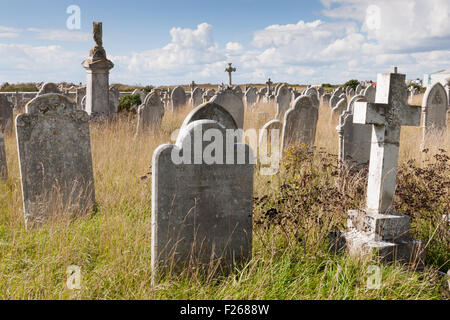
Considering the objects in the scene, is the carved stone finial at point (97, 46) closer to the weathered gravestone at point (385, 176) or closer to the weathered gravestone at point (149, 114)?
the weathered gravestone at point (149, 114)

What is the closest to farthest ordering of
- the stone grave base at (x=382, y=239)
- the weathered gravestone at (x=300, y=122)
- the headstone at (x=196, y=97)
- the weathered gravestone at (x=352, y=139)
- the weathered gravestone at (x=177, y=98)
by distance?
the stone grave base at (x=382, y=239)
the weathered gravestone at (x=352, y=139)
the weathered gravestone at (x=300, y=122)
the weathered gravestone at (x=177, y=98)
the headstone at (x=196, y=97)

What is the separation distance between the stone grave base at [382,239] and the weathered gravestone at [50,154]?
10.1 feet

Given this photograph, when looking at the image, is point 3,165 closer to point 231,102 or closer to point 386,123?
point 386,123

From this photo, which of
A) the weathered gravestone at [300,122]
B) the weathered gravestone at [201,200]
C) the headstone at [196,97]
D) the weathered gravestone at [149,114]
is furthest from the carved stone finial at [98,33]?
the weathered gravestone at [201,200]

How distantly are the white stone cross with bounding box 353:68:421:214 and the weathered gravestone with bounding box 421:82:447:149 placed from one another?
20.1 ft

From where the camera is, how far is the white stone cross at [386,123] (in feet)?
12.6

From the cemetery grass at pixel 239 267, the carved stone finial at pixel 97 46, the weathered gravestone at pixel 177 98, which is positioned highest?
the carved stone finial at pixel 97 46

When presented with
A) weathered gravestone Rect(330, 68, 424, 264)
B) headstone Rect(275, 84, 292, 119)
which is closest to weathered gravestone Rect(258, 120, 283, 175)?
weathered gravestone Rect(330, 68, 424, 264)

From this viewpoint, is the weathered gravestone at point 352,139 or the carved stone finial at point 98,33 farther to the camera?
the carved stone finial at point 98,33

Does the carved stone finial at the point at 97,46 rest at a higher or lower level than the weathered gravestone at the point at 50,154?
higher

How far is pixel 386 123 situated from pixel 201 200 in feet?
6.70

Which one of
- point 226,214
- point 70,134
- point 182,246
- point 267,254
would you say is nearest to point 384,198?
point 267,254
